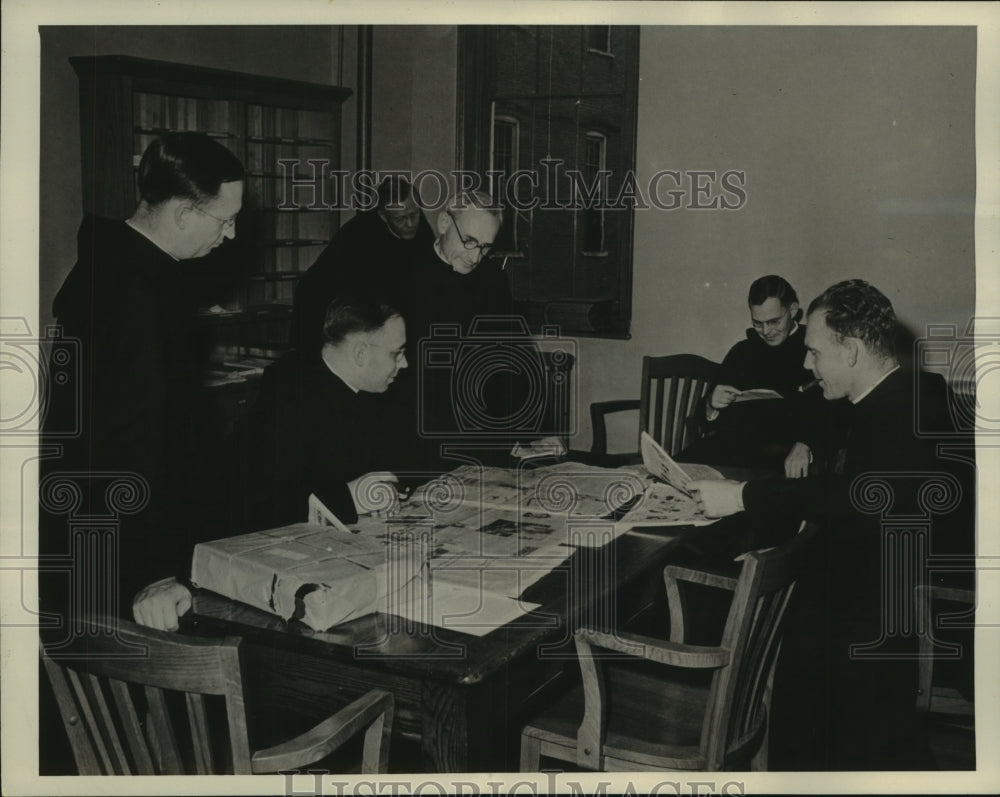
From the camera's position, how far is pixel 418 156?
3.36 metres

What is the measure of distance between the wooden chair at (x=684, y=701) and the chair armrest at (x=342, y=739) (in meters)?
0.38

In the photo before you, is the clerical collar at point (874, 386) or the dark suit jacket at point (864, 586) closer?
the dark suit jacket at point (864, 586)

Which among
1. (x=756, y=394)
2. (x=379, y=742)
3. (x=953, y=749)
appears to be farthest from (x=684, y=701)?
(x=756, y=394)

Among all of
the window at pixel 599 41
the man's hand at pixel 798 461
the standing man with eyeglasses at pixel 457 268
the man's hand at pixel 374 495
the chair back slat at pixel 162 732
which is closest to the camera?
the chair back slat at pixel 162 732

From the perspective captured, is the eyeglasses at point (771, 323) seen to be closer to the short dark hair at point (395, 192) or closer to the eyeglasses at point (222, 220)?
the short dark hair at point (395, 192)

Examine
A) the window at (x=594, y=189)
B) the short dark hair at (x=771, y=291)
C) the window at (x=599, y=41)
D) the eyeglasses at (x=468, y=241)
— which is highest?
the window at (x=599, y=41)

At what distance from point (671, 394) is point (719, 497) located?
48.8 inches

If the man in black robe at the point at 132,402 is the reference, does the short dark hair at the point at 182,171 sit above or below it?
above

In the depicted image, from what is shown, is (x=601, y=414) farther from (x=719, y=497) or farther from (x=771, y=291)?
(x=719, y=497)

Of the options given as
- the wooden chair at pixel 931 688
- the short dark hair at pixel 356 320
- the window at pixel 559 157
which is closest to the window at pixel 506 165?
the window at pixel 559 157

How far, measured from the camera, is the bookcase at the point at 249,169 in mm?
2717

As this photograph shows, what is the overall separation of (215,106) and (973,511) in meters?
2.68

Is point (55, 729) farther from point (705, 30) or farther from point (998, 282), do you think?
point (705, 30)

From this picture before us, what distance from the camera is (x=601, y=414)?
3.41 meters
